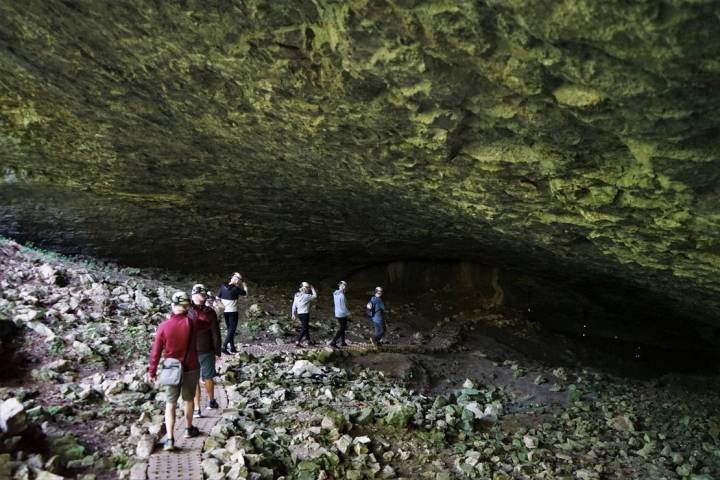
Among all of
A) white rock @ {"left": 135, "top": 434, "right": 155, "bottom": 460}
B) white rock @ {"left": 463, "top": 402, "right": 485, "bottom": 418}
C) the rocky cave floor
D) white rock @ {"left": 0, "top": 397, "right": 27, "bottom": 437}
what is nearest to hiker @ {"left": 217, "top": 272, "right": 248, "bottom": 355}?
the rocky cave floor

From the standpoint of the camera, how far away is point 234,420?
20.5ft

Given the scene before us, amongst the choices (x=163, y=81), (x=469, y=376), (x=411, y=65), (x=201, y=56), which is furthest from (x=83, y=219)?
(x=411, y=65)

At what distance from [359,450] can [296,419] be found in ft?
3.30

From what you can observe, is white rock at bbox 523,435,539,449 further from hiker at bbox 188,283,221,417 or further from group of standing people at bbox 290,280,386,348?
hiker at bbox 188,283,221,417

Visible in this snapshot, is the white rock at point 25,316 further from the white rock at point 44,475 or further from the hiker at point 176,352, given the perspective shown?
the white rock at point 44,475

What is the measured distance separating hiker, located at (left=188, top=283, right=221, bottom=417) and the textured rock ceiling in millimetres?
2893

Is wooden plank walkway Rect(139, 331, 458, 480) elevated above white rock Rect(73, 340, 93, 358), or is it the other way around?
white rock Rect(73, 340, 93, 358)

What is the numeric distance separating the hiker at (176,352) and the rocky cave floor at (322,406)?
0.44 meters

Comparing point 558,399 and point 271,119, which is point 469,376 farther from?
point 271,119

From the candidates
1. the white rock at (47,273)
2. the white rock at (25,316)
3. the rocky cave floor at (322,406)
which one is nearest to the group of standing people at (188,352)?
the rocky cave floor at (322,406)

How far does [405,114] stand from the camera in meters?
6.43

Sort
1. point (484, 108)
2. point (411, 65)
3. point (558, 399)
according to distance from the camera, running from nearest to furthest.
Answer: point (411, 65) → point (484, 108) → point (558, 399)

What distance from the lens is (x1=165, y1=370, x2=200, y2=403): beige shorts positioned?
5258 millimetres

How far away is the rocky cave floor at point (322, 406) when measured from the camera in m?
5.48
